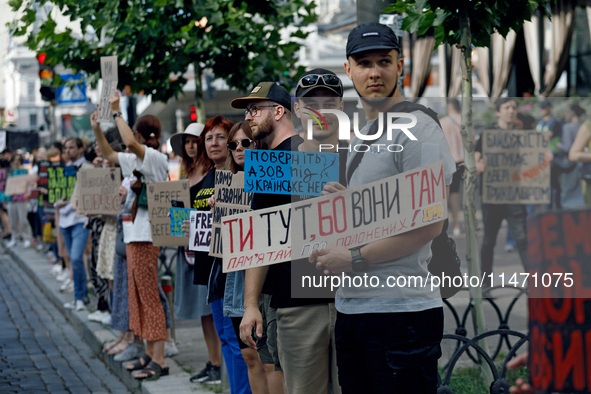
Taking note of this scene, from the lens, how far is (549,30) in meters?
16.5

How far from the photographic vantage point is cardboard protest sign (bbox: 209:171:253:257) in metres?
4.11

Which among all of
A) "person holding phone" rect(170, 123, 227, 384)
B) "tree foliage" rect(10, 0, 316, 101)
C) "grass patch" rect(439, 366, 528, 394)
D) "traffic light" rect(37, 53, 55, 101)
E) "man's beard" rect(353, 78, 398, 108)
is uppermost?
"traffic light" rect(37, 53, 55, 101)

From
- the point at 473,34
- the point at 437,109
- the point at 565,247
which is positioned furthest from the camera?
the point at 473,34

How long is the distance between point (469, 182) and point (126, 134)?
8.29 ft

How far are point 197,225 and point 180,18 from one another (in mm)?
3578

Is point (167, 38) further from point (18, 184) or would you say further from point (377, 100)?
point (18, 184)

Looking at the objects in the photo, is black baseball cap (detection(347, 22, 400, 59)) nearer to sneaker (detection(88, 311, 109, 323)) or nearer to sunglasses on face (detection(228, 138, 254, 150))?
sunglasses on face (detection(228, 138, 254, 150))

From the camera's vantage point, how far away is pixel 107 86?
6.20m

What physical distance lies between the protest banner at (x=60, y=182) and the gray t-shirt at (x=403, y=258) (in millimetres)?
7396

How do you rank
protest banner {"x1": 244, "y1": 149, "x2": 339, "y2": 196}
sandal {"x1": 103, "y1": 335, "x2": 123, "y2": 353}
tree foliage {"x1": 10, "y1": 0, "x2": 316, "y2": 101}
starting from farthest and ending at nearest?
tree foliage {"x1": 10, "y1": 0, "x2": 316, "y2": 101} < sandal {"x1": 103, "y1": 335, "x2": 123, "y2": 353} < protest banner {"x1": 244, "y1": 149, "x2": 339, "y2": 196}

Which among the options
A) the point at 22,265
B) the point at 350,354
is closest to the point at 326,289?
the point at 350,354

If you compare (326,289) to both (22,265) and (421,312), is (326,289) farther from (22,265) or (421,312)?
(22,265)

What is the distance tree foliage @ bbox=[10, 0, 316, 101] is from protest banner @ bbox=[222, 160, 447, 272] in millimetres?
4376

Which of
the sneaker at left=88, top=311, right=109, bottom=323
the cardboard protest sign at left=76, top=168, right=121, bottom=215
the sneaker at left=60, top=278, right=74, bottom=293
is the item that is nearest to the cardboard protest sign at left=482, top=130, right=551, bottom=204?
the cardboard protest sign at left=76, top=168, right=121, bottom=215
